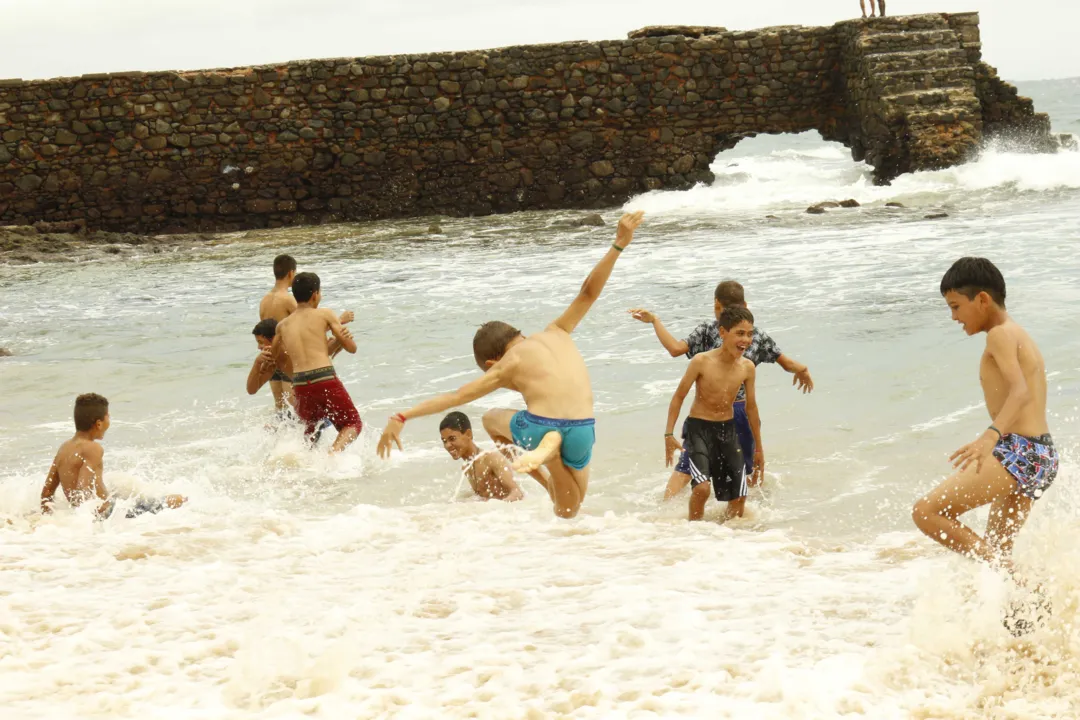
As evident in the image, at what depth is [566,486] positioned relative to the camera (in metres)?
5.78

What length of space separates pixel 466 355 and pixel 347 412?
3.59 meters

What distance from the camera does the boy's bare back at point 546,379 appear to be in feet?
18.0

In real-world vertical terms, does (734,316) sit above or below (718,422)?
above

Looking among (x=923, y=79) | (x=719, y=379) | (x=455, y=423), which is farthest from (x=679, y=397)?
(x=923, y=79)

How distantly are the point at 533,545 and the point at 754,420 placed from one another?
4.90 feet

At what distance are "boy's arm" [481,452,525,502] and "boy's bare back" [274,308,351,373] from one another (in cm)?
162

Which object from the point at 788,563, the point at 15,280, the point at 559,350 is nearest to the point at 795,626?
the point at 788,563

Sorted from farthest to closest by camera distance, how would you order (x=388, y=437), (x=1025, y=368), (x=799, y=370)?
1. (x=799, y=370)
2. (x=388, y=437)
3. (x=1025, y=368)

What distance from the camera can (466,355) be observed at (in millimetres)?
11547

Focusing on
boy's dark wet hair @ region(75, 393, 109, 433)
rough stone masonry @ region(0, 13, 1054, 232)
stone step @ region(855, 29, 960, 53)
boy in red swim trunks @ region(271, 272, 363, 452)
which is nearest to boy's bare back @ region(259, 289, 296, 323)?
boy in red swim trunks @ region(271, 272, 363, 452)

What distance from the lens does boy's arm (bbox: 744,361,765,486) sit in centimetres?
640

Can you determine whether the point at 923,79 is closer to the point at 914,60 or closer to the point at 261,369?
the point at 914,60

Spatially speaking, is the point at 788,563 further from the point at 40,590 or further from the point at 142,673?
the point at 40,590

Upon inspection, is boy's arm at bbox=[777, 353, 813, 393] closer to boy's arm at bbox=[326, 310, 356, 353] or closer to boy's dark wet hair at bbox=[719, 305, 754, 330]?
boy's dark wet hair at bbox=[719, 305, 754, 330]
